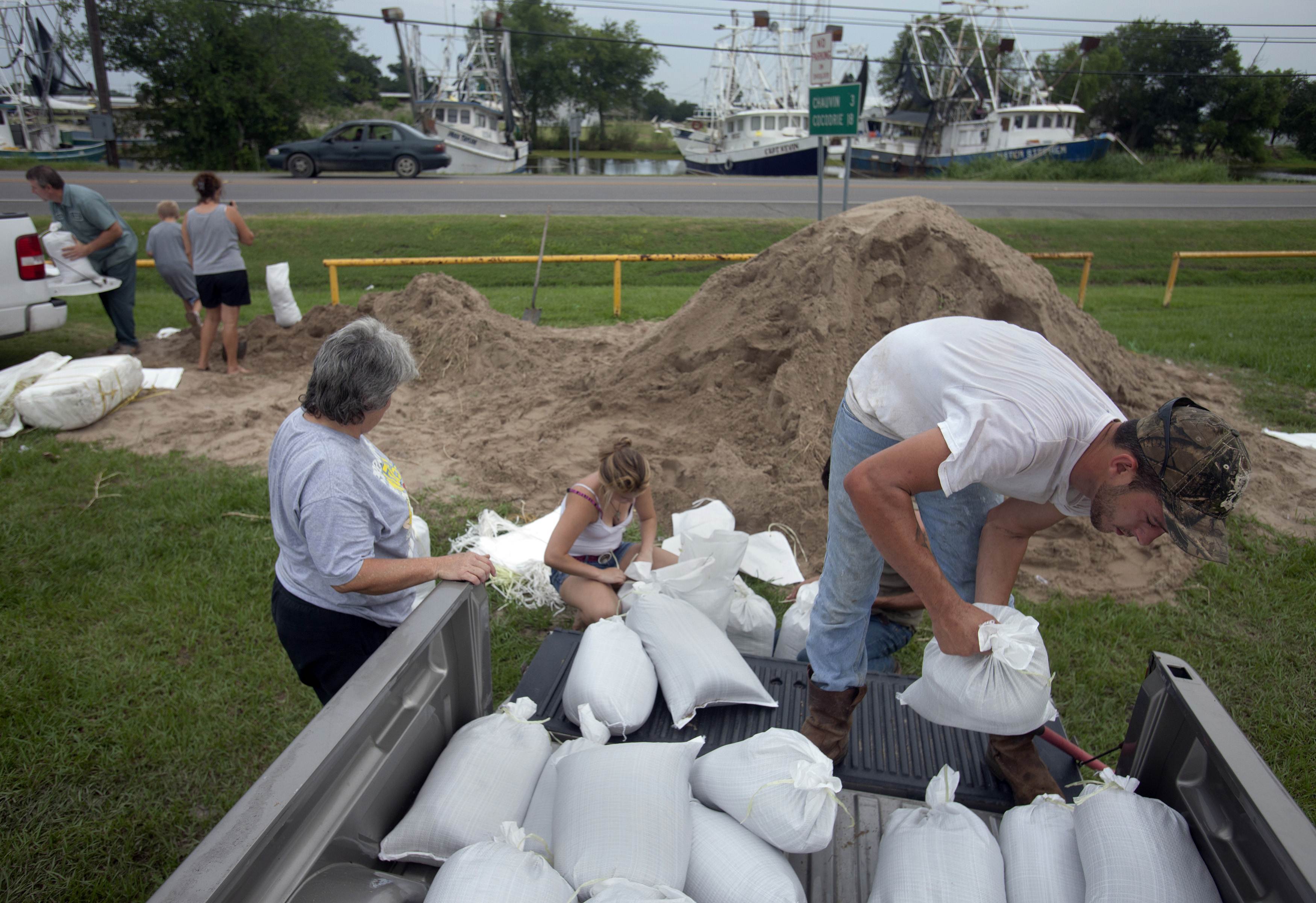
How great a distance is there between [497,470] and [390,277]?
700 centimetres

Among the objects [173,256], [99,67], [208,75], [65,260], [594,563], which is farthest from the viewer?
[208,75]

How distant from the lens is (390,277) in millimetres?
11164

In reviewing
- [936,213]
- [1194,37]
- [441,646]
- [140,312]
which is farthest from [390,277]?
[1194,37]

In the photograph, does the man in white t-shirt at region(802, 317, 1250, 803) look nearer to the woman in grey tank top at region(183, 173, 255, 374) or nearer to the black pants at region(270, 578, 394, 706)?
the black pants at region(270, 578, 394, 706)

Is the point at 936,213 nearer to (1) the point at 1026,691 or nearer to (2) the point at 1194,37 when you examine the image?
(1) the point at 1026,691

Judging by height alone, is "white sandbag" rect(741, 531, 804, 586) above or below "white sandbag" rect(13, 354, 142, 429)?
below

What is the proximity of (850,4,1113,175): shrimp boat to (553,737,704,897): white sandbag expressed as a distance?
109 feet

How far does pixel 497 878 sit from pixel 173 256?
8202mm

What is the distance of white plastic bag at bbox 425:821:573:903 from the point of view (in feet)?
4.98

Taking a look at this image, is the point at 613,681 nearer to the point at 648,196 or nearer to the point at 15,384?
the point at 15,384

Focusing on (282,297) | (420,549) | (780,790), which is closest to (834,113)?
(282,297)

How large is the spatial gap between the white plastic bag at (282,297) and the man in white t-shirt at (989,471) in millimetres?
7028

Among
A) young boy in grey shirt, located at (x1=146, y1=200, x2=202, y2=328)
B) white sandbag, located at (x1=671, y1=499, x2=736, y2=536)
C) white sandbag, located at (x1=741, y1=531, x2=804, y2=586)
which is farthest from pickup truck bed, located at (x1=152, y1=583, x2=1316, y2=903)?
young boy in grey shirt, located at (x1=146, y1=200, x2=202, y2=328)

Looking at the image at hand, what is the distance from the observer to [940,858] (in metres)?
1.79
